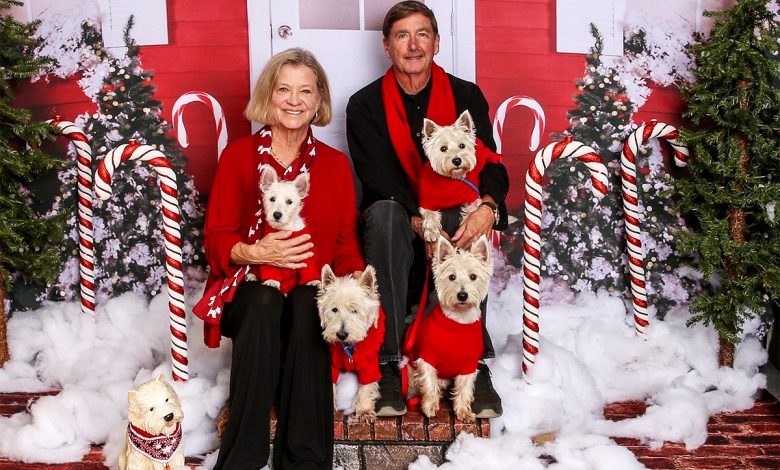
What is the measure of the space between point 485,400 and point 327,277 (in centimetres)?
78

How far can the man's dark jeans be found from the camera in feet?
9.80

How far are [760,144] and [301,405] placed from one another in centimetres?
223

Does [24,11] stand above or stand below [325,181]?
above

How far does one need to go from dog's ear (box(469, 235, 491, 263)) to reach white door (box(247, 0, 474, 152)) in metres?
1.21

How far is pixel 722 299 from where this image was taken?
3.40 metres

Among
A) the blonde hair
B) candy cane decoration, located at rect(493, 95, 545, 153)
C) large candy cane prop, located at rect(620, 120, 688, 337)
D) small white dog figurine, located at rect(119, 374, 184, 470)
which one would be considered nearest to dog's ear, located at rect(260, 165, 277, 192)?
the blonde hair

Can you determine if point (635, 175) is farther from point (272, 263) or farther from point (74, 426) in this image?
point (74, 426)

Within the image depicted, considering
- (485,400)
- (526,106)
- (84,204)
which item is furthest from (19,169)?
(526,106)

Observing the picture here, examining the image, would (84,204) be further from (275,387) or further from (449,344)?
(449,344)

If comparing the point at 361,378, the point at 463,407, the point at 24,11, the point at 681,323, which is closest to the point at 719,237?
the point at 681,323

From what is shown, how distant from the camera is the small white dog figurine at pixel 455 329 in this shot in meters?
2.79

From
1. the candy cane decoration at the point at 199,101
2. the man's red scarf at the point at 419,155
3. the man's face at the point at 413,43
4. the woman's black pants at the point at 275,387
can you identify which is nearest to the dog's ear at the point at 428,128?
the man's red scarf at the point at 419,155

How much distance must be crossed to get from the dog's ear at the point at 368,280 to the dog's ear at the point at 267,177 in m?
0.46

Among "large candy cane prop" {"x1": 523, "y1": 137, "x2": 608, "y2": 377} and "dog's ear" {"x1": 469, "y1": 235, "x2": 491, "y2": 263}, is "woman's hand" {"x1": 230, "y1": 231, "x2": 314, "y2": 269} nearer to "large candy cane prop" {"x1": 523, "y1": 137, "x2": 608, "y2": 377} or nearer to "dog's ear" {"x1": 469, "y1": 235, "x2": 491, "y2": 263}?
"dog's ear" {"x1": 469, "y1": 235, "x2": 491, "y2": 263}
